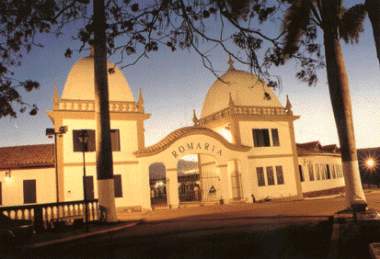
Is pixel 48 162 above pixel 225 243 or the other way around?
above

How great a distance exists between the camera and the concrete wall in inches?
899

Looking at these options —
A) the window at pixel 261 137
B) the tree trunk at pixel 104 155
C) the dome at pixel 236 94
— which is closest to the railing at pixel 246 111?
the dome at pixel 236 94

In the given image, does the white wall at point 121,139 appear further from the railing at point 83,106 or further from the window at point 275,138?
the window at point 275,138

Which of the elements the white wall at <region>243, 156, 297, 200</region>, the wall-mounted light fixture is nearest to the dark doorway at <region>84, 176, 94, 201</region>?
the wall-mounted light fixture

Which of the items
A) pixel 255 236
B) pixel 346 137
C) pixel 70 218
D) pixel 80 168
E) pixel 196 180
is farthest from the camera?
pixel 196 180

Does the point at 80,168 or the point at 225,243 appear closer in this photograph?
the point at 225,243

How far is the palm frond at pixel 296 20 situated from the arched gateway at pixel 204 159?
41.3 feet

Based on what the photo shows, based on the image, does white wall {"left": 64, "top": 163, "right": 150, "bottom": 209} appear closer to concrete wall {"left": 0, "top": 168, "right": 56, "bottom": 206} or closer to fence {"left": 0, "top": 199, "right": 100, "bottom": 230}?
concrete wall {"left": 0, "top": 168, "right": 56, "bottom": 206}

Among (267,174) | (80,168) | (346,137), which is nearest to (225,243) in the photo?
(346,137)

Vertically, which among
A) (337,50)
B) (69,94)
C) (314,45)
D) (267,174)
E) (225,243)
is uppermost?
(69,94)

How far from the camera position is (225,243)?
27.8 ft

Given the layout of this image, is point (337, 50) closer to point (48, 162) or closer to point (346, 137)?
point (346, 137)

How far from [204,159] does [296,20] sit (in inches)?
722

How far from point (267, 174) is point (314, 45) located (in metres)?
20.9
